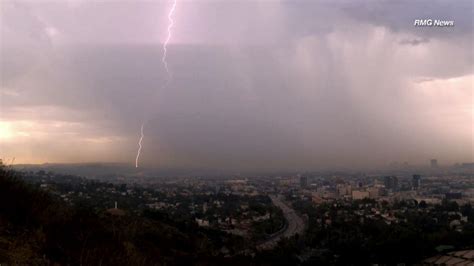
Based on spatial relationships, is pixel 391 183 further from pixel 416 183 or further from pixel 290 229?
pixel 290 229

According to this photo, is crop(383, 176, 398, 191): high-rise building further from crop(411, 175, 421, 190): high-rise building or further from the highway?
the highway

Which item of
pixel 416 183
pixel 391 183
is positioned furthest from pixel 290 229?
pixel 391 183

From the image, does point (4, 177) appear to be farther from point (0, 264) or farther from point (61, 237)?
point (0, 264)

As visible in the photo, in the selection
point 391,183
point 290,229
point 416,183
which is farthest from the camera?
point 391,183

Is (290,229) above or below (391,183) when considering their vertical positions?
below

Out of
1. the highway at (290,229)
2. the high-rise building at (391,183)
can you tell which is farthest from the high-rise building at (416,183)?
the highway at (290,229)

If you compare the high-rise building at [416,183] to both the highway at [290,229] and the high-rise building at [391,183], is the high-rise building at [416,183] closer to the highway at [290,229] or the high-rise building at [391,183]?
the high-rise building at [391,183]

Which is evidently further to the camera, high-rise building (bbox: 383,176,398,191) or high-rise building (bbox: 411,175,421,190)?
high-rise building (bbox: 383,176,398,191)

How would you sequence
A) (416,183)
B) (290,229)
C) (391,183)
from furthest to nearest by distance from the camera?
(391,183), (416,183), (290,229)

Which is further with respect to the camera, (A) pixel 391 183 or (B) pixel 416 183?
(A) pixel 391 183

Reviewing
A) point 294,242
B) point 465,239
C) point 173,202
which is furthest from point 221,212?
point 465,239

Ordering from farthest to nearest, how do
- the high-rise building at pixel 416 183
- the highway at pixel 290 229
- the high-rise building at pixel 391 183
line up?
the high-rise building at pixel 391 183, the high-rise building at pixel 416 183, the highway at pixel 290 229

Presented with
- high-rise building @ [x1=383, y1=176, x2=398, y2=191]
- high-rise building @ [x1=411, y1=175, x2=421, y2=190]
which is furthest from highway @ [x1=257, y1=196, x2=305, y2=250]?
high-rise building @ [x1=411, y1=175, x2=421, y2=190]
